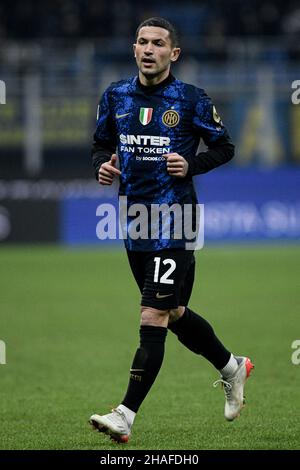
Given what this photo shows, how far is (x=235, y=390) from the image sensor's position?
678 centimetres

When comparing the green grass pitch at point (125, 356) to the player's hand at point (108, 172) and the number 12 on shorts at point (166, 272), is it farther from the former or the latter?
the player's hand at point (108, 172)

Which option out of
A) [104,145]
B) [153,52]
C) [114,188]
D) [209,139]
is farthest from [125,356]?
[114,188]

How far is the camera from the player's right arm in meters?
6.43

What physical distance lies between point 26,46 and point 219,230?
6475 mm

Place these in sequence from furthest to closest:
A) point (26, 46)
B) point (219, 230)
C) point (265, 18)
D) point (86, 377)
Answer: point (265, 18) → point (26, 46) → point (219, 230) → point (86, 377)

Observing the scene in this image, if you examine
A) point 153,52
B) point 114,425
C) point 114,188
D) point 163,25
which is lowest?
point 114,425

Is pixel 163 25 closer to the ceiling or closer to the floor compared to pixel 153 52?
closer to the ceiling

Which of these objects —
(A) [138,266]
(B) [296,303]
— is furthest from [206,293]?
(A) [138,266]

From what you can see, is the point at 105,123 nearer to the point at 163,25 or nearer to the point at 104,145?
the point at 104,145

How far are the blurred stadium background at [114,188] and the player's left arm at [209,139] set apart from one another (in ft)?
12.8

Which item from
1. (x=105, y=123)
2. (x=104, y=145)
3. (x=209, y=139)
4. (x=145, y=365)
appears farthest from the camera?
(x=104, y=145)

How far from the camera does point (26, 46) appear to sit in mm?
24469

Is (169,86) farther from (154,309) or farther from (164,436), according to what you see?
(164,436)

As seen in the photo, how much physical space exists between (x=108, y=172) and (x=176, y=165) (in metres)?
0.42
